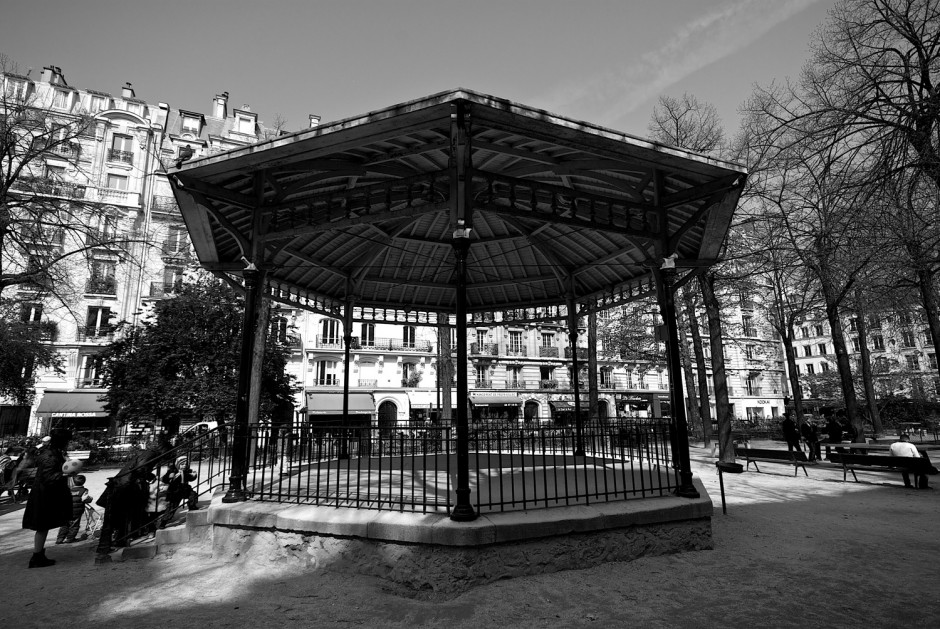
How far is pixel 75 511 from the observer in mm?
7945

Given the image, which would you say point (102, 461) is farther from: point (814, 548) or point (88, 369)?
point (814, 548)

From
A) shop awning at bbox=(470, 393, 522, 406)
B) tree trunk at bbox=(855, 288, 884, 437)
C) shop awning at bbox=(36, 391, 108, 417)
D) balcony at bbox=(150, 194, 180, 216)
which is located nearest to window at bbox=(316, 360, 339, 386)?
shop awning at bbox=(470, 393, 522, 406)

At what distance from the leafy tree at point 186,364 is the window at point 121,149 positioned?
22.9 m

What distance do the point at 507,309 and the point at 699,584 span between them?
31.3 feet

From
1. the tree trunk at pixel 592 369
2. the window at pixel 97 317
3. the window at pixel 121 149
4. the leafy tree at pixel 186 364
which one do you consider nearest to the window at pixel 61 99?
the window at pixel 121 149

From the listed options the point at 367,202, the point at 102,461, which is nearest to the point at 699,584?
the point at 367,202

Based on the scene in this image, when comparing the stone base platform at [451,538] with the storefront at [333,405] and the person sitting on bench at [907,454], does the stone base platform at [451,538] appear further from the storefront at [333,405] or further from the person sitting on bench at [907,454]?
the storefront at [333,405]

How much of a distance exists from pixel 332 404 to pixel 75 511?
100.0ft

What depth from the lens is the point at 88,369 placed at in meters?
34.5

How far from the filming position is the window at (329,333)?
39188 mm

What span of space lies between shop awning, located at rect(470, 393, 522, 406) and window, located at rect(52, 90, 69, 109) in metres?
40.4

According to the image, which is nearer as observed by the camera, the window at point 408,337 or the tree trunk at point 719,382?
the tree trunk at point 719,382

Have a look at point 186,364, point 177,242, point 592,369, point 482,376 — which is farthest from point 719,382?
point 482,376

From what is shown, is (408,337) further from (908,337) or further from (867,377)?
(908,337)
